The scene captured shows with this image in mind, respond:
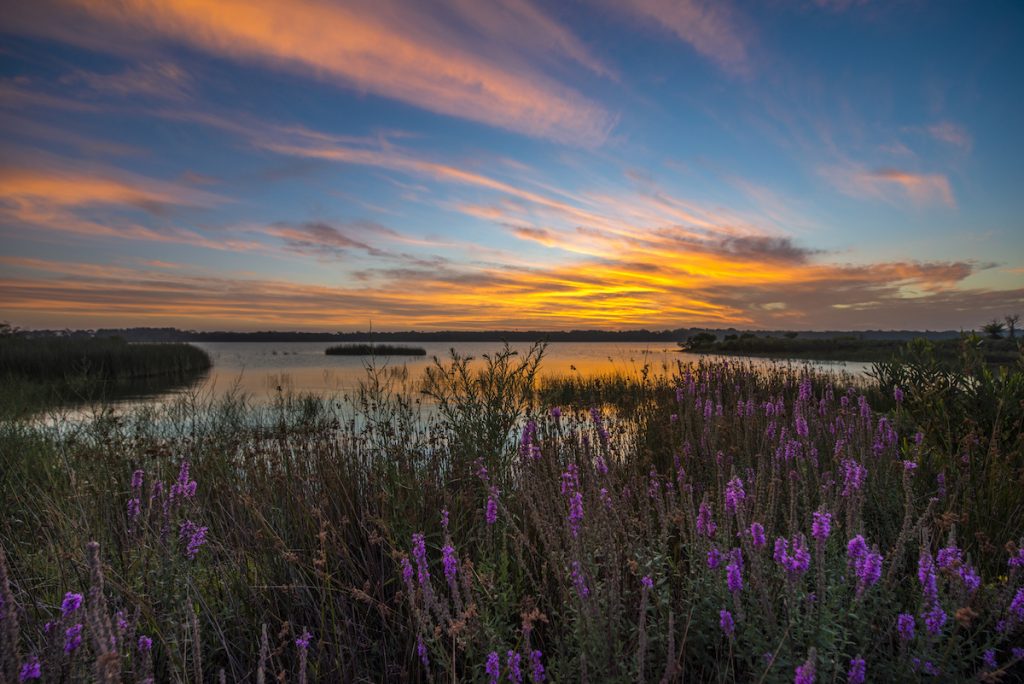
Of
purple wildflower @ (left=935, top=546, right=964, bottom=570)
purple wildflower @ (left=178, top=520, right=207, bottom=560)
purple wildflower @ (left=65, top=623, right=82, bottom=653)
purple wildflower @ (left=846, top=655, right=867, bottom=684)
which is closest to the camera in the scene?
purple wildflower @ (left=65, top=623, right=82, bottom=653)

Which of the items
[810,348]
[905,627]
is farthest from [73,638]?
[810,348]

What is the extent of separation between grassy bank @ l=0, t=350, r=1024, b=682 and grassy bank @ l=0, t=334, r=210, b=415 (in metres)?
17.4

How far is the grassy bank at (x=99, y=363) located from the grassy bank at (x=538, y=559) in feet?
57.0

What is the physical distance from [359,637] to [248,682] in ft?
2.17

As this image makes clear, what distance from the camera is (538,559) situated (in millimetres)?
3951

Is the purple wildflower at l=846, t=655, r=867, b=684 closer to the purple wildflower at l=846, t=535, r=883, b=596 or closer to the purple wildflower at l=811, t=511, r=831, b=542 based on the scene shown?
the purple wildflower at l=846, t=535, r=883, b=596

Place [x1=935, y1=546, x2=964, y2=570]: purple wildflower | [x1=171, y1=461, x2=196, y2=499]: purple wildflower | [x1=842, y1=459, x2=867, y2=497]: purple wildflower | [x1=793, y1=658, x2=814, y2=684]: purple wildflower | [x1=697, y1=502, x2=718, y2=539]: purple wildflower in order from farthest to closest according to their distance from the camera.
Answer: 1. [x1=171, y1=461, x2=196, y2=499]: purple wildflower
2. [x1=842, y1=459, x2=867, y2=497]: purple wildflower
3. [x1=697, y1=502, x2=718, y2=539]: purple wildflower
4. [x1=935, y1=546, x2=964, y2=570]: purple wildflower
5. [x1=793, y1=658, x2=814, y2=684]: purple wildflower

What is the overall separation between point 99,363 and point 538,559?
31692 millimetres

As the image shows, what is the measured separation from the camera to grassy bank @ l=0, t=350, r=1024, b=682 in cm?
219

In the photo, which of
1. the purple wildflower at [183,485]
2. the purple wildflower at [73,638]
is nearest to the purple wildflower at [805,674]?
the purple wildflower at [73,638]

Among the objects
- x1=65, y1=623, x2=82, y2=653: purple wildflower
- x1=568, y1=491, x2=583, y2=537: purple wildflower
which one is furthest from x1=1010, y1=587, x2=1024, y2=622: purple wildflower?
x1=65, y1=623, x2=82, y2=653: purple wildflower

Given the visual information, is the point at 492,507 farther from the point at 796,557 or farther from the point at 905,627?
the point at 905,627

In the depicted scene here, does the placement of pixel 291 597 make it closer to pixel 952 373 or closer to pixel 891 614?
pixel 891 614

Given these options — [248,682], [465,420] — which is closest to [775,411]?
[465,420]
